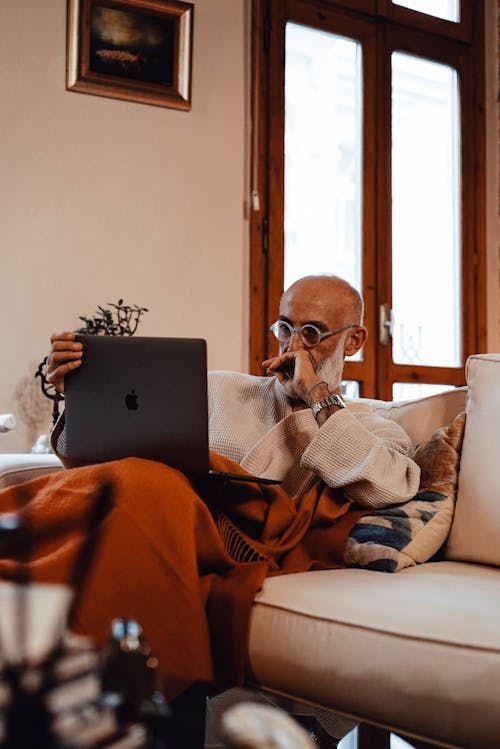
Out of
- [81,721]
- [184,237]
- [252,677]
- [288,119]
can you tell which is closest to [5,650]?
[81,721]

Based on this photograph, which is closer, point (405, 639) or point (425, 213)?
point (405, 639)

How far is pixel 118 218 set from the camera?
3.18 m

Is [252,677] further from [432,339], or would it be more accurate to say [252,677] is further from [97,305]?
[432,339]

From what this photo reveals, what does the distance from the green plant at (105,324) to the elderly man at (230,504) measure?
902mm

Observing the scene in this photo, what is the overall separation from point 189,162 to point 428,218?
1385 mm

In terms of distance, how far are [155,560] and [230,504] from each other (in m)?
0.34

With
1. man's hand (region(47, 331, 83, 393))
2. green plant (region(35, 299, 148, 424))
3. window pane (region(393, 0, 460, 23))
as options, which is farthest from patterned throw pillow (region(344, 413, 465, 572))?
window pane (region(393, 0, 460, 23))

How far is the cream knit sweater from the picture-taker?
5.19 feet

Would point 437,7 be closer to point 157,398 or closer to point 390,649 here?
point 157,398

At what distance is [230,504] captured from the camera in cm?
152

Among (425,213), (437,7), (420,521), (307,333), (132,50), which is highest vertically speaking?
(437,7)

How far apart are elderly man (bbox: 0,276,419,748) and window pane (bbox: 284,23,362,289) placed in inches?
65.6

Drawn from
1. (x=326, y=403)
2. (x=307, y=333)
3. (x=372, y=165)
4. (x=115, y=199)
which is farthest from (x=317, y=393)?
(x=372, y=165)

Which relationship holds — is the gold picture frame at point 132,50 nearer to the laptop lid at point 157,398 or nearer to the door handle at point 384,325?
the door handle at point 384,325
